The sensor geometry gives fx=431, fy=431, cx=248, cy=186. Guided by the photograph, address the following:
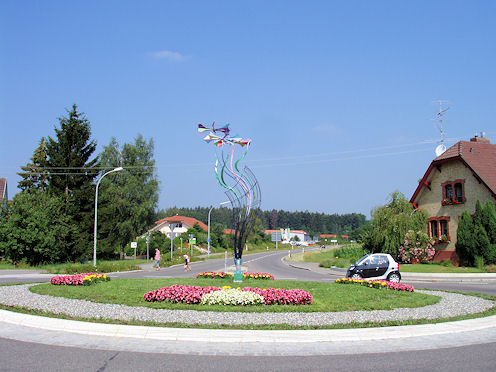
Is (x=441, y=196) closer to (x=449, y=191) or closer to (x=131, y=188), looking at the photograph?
(x=449, y=191)

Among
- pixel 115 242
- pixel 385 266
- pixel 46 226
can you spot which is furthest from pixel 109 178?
pixel 385 266

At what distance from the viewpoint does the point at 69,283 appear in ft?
52.0

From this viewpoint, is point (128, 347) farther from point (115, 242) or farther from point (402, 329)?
point (115, 242)

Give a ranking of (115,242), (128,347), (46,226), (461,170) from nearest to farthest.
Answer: (128,347) → (461,170) → (46,226) → (115,242)

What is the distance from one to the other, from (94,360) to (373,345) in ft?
16.2

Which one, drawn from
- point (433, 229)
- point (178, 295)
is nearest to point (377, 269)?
point (178, 295)

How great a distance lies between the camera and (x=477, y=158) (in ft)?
106

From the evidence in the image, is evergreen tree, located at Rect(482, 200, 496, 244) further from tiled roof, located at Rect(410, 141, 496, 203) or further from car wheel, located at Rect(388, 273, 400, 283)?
car wheel, located at Rect(388, 273, 400, 283)

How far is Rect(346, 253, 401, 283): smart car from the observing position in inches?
813

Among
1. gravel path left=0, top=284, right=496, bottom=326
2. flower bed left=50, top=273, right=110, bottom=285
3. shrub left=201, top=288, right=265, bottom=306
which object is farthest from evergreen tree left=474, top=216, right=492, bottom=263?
flower bed left=50, top=273, right=110, bottom=285

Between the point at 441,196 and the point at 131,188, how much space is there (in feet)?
118

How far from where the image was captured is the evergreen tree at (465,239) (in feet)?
96.6

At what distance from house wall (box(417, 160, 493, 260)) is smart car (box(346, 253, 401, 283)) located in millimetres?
13533

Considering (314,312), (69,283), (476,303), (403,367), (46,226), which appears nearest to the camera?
(403,367)
